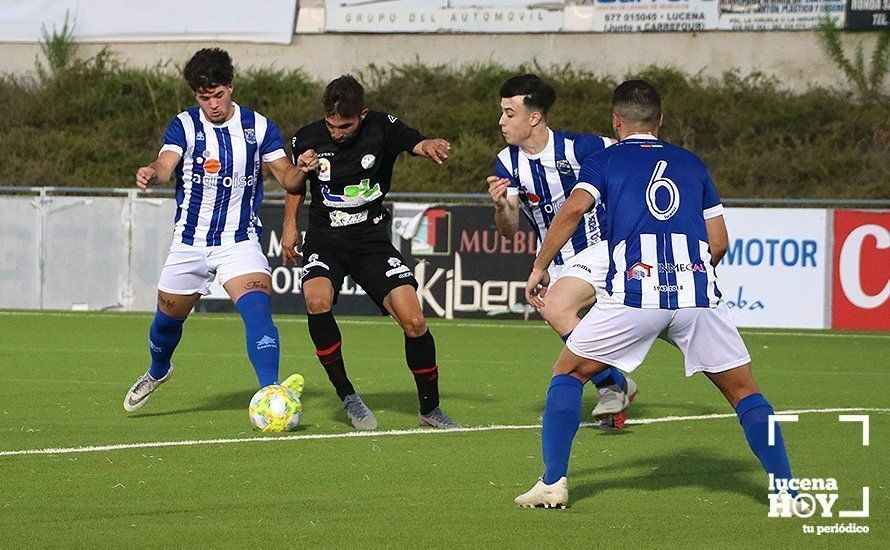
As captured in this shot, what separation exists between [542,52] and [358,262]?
865 inches

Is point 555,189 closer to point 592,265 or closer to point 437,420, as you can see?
point 592,265

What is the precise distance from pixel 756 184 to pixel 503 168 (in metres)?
18.2

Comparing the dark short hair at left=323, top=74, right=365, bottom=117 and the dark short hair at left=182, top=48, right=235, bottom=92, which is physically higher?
the dark short hair at left=182, top=48, right=235, bottom=92

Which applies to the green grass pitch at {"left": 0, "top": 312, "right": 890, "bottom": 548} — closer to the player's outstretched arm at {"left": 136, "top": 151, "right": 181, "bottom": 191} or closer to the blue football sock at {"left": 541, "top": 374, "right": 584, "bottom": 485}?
the blue football sock at {"left": 541, "top": 374, "right": 584, "bottom": 485}

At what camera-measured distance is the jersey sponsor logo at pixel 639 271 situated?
239 inches

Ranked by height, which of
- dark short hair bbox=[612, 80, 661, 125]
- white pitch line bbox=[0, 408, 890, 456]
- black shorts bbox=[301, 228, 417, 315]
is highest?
dark short hair bbox=[612, 80, 661, 125]

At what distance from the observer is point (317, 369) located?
12305 mm

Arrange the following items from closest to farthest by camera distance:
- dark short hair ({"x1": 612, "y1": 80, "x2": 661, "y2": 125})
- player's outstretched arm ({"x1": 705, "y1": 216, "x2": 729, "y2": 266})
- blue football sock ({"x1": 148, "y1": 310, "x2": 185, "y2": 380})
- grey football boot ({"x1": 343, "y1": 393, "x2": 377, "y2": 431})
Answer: dark short hair ({"x1": 612, "y1": 80, "x2": 661, "y2": 125}) → player's outstretched arm ({"x1": 705, "y1": 216, "x2": 729, "y2": 266}) → grey football boot ({"x1": 343, "y1": 393, "x2": 377, "y2": 431}) → blue football sock ({"x1": 148, "y1": 310, "x2": 185, "y2": 380})

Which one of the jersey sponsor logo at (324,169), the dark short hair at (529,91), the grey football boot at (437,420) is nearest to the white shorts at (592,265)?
the dark short hair at (529,91)

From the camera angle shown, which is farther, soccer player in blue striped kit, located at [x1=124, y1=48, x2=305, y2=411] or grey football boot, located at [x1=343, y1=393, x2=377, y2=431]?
soccer player in blue striped kit, located at [x1=124, y1=48, x2=305, y2=411]

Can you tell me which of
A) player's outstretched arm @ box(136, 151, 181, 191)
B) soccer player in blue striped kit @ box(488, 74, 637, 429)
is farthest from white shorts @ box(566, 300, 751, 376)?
player's outstretched arm @ box(136, 151, 181, 191)

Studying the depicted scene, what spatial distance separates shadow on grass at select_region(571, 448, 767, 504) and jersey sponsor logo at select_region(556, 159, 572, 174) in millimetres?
2046

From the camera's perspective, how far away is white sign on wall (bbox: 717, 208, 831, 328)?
17438 millimetres

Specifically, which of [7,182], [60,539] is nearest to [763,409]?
[60,539]
